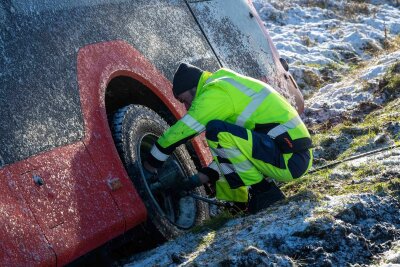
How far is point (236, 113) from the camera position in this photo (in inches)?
168

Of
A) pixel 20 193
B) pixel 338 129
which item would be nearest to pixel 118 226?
pixel 20 193

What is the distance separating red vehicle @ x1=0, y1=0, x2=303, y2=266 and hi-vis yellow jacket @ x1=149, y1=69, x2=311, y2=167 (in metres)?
0.24

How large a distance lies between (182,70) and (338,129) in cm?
241

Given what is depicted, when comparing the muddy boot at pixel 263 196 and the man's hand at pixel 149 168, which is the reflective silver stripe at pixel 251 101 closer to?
the muddy boot at pixel 263 196

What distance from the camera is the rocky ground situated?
10.4ft

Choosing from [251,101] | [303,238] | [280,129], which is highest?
[251,101]

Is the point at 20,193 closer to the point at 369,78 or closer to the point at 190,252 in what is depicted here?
the point at 190,252

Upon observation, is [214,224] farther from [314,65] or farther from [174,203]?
[314,65]

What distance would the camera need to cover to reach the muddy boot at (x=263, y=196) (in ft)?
13.8

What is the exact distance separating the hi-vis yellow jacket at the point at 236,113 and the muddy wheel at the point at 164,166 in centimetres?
20

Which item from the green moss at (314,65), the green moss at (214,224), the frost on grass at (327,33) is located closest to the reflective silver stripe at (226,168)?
the green moss at (214,224)

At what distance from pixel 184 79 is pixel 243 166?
66 cm

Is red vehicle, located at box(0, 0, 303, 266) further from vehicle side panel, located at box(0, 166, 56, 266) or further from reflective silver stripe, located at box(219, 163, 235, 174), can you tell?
reflective silver stripe, located at box(219, 163, 235, 174)

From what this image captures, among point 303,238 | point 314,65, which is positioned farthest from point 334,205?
point 314,65
